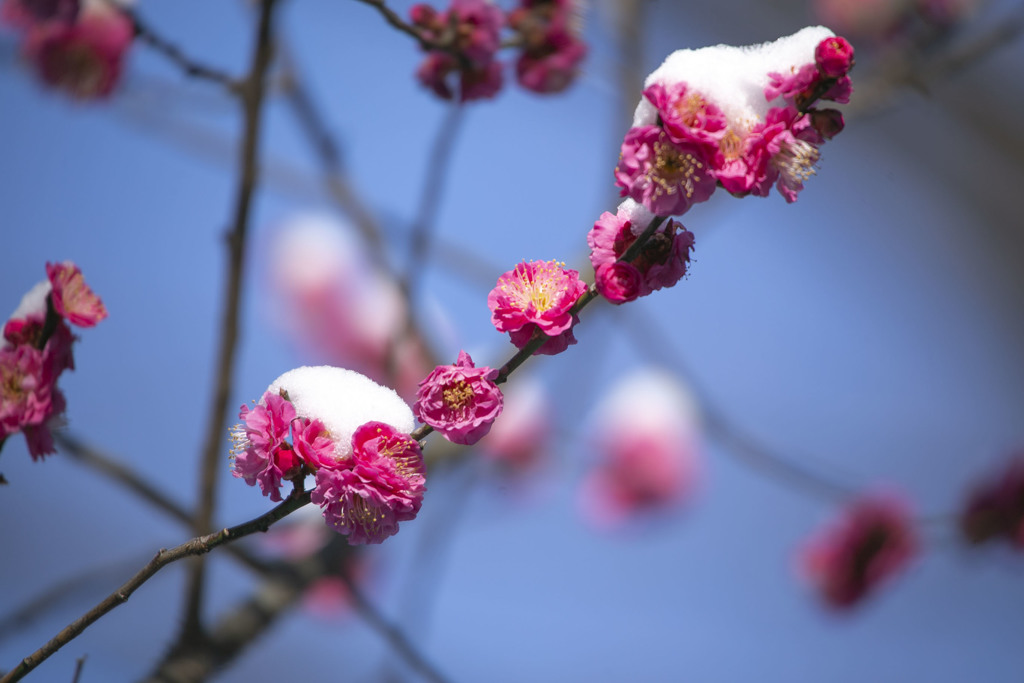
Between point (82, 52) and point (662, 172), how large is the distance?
0.70 m

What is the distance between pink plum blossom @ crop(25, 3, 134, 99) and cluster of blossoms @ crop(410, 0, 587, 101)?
30 centimetres

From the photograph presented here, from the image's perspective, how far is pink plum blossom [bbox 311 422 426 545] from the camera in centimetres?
30

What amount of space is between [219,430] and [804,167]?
527mm

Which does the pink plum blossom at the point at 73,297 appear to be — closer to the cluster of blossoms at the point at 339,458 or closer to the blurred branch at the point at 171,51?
the cluster of blossoms at the point at 339,458

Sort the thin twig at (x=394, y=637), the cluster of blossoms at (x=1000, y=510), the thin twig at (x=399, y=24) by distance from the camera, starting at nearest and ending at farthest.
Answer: the thin twig at (x=399, y=24) → the thin twig at (x=394, y=637) → the cluster of blossoms at (x=1000, y=510)

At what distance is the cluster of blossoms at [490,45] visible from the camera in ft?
1.82

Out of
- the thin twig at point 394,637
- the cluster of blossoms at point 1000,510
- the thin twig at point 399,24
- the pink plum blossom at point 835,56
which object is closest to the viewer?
the pink plum blossom at point 835,56

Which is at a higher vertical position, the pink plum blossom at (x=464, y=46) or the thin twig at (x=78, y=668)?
the pink plum blossom at (x=464, y=46)

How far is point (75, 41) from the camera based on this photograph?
2.37 feet

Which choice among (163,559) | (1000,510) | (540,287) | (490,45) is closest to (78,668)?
(163,559)

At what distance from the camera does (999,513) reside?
130cm

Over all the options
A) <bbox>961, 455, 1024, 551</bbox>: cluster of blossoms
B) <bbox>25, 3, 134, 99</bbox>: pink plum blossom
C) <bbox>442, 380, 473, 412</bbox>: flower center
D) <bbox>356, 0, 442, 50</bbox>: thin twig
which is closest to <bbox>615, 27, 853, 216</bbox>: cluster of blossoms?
<bbox>442, 380, 473, 412</bbox>: flower center

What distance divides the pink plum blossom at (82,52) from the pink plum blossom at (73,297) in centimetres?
39

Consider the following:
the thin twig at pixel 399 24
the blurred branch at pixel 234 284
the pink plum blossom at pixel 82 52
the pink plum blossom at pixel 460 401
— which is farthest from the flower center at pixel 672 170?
the pink plum blossom at pixel 82 52
